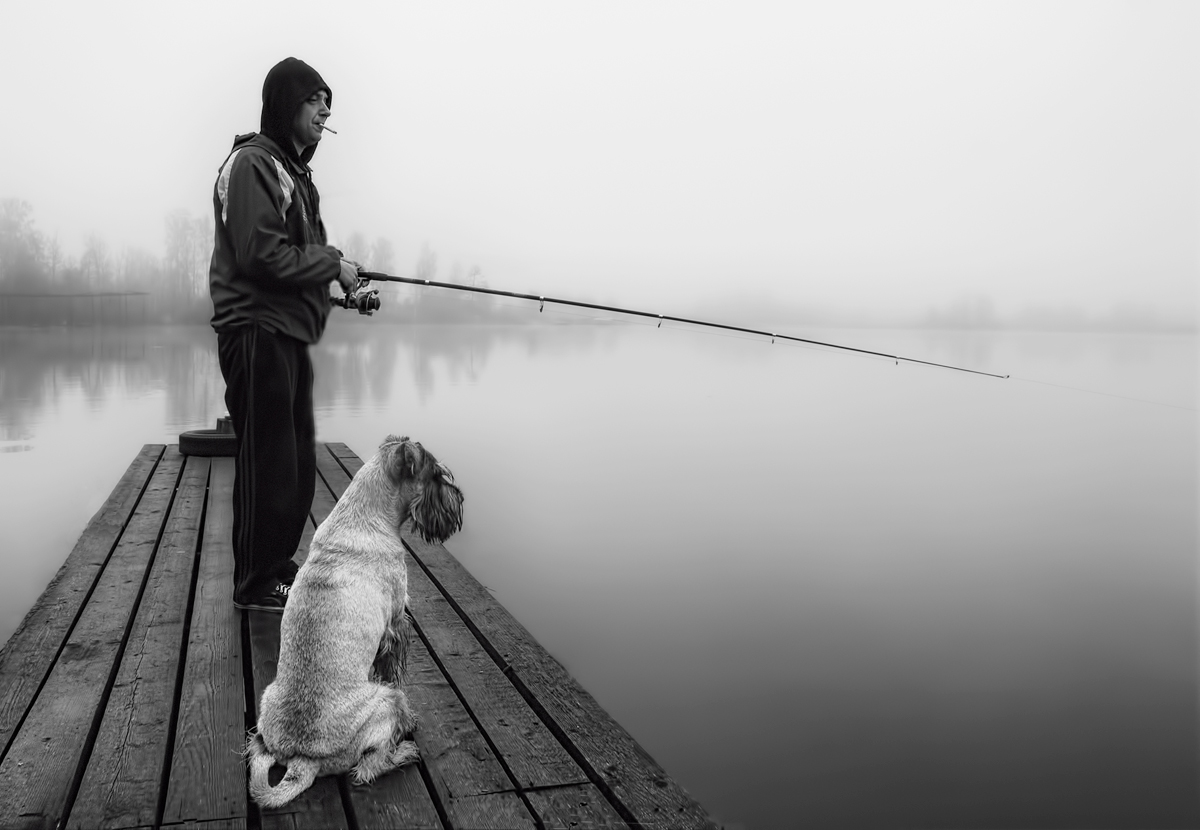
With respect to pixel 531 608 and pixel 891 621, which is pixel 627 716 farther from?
pixel 891 621

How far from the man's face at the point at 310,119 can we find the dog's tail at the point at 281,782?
2.20 metres

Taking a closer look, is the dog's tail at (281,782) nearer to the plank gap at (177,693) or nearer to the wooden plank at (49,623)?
the plank gap at (177,693)

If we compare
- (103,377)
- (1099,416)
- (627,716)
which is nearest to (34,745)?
(627,716)

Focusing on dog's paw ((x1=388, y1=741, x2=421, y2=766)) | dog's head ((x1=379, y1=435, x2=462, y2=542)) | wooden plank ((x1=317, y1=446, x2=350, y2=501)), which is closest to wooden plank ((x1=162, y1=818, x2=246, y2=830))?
dog's paw ((x1=388, y1=741, x2=421, y2=766))

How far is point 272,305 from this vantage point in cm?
325

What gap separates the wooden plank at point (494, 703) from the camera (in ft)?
7.79

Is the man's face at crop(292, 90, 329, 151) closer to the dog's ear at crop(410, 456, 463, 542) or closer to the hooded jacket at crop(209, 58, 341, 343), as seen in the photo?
the hooded jacket at crop(209, 58, 341, 343)

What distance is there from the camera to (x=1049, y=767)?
4297 mm

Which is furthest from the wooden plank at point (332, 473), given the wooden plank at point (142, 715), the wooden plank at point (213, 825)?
the wooden plank at point (213, 825)

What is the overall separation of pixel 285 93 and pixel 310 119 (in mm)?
121

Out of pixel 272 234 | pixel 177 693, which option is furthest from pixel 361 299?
pixel 177 693

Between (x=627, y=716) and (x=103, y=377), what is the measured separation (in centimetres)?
2142

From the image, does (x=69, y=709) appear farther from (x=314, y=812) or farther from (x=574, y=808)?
(x=574, y=808)

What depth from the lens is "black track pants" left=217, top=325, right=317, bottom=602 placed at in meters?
3.28
